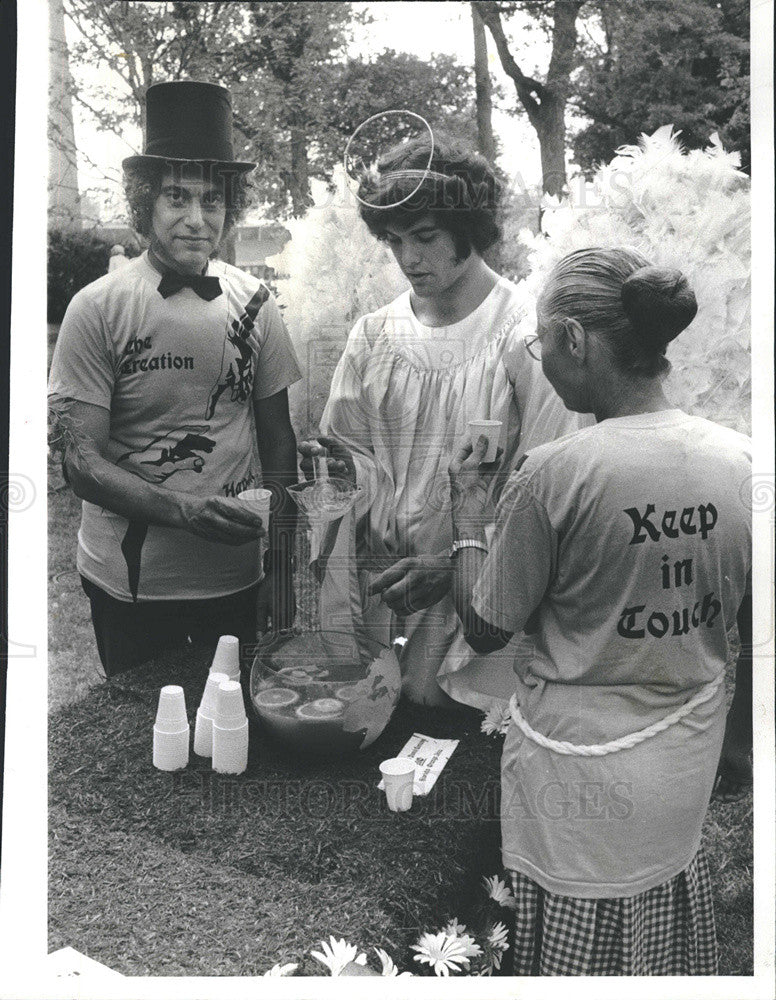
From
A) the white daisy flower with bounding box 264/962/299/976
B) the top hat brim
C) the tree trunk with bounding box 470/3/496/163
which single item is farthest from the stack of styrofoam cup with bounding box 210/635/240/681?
the tree trunk with bounding box 470/3/496/163

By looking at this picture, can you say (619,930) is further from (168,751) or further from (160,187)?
(160,187)

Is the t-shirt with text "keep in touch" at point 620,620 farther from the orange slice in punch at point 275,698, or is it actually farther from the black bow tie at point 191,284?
the black bow tie at point 191,284

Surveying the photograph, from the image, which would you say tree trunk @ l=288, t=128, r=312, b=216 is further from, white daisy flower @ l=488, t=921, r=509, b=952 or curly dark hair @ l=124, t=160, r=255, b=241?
white daisy flower @ l=488, t=921, r=509, b=952

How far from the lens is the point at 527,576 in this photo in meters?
2.25

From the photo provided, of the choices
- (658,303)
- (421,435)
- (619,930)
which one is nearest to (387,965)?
(619,930)

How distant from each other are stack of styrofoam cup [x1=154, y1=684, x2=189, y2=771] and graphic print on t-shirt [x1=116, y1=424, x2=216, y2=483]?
→ 0.59 meters

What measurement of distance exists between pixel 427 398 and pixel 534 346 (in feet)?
1.04

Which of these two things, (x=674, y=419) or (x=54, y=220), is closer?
(x=674, y=419)

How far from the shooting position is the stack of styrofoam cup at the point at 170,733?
2.46 m

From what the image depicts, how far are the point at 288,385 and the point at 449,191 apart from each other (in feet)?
2.17

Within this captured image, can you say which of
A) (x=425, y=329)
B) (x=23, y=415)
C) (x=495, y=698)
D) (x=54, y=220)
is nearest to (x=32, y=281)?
(x=54, y=220)

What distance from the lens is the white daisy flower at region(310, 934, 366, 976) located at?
2.28 m

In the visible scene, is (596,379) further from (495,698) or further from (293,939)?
(293,939)

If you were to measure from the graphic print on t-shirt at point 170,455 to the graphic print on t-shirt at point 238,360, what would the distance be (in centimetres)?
7
